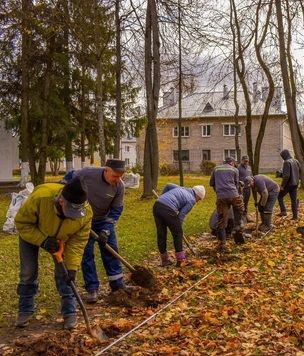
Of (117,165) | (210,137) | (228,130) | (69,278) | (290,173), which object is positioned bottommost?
(69,278)

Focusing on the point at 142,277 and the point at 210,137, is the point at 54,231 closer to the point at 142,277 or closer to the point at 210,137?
the point at 142,277

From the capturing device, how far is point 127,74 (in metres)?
18.8

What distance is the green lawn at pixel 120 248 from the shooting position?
6059 millimetres

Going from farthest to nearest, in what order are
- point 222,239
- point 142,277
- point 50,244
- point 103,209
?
point 222,239 → point 142,277 → point 103,209 → point 50,244

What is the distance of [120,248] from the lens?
9.54 meters

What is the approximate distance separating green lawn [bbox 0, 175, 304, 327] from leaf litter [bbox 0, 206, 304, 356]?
619 mm

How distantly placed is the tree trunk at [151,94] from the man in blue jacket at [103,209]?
38.9 feet

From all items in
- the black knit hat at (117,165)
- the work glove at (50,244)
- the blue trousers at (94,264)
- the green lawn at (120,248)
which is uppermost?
the black knit hat at (117,165)

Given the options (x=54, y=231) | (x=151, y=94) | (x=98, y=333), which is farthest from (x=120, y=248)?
(x=151, y=94)

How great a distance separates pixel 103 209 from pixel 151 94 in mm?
12431

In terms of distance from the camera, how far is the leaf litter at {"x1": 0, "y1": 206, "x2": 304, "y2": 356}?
4402 mm

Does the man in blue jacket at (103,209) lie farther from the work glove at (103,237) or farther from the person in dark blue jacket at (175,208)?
the person in dark blue jacket at (175,208)

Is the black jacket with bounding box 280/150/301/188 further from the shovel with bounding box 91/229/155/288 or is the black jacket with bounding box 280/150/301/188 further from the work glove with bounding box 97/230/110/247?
the work glove with bounding box 97/230/110/247

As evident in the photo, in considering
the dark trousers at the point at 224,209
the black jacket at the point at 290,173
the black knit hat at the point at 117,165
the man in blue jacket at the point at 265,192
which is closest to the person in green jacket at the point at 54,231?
the black knit hat at the point at 117,165
